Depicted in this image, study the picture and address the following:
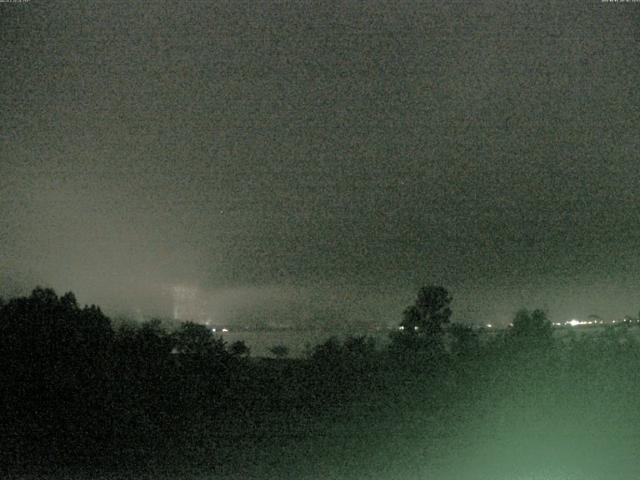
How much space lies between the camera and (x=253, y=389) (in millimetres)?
16703

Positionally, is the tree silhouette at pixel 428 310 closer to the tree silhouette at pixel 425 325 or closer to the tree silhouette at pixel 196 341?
the tree silhouette at pixel 425 325

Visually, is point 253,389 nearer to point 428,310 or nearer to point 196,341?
point 196,341

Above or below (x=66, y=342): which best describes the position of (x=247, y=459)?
below

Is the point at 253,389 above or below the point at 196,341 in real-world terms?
below

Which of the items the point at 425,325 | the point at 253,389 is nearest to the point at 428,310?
the point at 425,325

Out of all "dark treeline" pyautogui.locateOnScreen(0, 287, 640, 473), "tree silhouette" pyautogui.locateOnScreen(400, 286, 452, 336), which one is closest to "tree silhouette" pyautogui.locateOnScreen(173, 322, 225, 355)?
"dark treeline" pyautogui.locateOnScreen(0, 287, 640, 473)

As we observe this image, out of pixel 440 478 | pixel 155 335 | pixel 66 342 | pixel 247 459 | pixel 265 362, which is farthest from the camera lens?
pixel 265 362

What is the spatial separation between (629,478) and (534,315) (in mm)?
7389

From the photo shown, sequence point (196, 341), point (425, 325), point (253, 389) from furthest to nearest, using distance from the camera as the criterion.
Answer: point (425, 325)
point (196, 341)
point (253, 389)

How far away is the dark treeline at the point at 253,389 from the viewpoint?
1368 cm

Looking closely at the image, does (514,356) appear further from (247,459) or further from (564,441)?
(247,459)

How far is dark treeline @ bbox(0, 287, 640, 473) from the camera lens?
44.9ft

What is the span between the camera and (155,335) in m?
16.9

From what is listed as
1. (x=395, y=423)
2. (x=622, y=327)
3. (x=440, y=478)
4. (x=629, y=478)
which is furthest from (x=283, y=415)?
(x=622, y=327)
